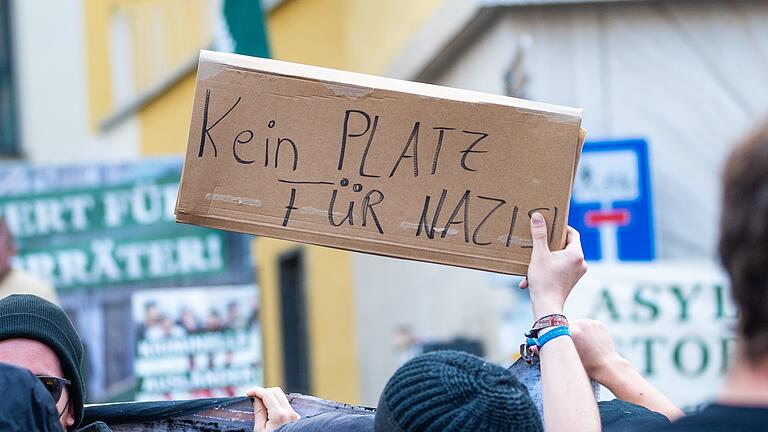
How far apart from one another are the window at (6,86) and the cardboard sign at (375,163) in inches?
586

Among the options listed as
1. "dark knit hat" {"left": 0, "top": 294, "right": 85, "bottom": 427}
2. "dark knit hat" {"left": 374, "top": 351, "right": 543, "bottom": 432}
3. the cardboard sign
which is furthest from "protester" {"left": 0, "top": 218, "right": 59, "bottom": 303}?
"dark knit hat" {"left": 374, "top": 351, "right": 543, "bottom": 432}

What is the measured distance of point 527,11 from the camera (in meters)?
8.09

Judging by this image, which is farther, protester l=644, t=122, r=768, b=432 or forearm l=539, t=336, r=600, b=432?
forearm l=539, t=336, r=600, b=432

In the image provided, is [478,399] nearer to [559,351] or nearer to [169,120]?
[559,351]

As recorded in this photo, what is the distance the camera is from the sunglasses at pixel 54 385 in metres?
2.49

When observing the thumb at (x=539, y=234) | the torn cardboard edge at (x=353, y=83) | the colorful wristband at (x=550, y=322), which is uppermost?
the torn cardboard edge at (x=353, y=83)

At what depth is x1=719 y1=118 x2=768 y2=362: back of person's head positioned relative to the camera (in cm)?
155

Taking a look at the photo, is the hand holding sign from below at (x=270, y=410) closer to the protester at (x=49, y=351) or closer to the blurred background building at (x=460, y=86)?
the protester at (x=49, y=351)

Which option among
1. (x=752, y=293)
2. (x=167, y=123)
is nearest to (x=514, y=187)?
(x=752, y=293)

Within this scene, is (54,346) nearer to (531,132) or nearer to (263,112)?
(263,112)

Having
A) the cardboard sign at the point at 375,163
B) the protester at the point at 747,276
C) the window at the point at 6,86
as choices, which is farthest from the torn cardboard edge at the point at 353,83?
the window at the point at 6,86

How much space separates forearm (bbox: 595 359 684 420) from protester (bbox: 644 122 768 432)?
968mm

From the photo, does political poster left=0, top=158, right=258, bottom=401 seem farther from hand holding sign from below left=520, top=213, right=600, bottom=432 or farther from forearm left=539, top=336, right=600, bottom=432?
forearm left=539, top=336, right=600, bottom=432

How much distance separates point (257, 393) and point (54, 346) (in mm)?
413
